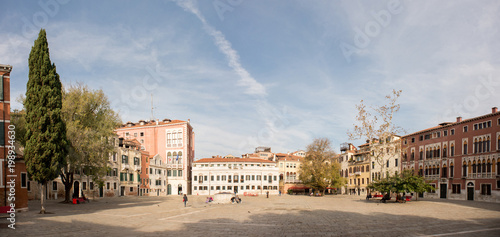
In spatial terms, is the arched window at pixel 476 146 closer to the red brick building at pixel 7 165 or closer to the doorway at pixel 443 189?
the doorway at pixel 443 189

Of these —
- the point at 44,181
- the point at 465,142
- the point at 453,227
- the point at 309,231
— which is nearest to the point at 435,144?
the point at 465,142

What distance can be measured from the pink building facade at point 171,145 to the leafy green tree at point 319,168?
3279 cm

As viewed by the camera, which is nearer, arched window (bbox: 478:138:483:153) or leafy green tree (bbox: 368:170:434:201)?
leafy green tree (bbox: 368:170:434:201)

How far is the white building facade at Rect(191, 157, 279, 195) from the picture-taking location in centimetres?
9712

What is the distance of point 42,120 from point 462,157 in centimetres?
6139

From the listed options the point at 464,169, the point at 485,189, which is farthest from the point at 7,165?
the point at 464,169

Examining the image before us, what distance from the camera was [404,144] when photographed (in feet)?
249

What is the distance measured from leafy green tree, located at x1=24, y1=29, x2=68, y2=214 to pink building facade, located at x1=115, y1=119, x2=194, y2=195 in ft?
210

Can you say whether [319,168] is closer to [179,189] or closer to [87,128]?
[179,189]

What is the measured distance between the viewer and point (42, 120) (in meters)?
30.1

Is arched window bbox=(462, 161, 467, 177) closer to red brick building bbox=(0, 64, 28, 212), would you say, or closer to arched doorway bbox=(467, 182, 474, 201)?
arched doorway bbox=(467, 182, 474, 201)

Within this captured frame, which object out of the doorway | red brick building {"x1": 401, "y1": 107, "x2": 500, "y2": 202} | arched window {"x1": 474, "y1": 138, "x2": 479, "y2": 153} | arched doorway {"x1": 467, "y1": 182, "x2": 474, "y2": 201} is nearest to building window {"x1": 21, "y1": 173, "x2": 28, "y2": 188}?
red brick building {"x1": 401, "y1": 107, "x2": 500, "y2": 202}

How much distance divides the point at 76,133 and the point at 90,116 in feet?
15.9

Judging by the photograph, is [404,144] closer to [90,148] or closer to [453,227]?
[453,227]
